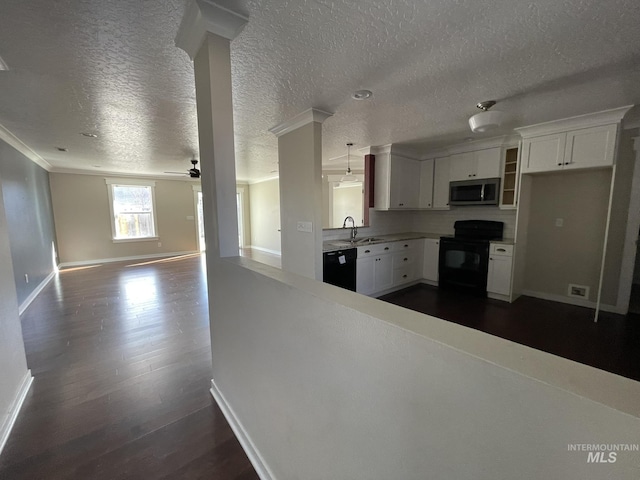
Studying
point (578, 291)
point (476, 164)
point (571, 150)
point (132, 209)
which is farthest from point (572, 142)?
point (132, 209)

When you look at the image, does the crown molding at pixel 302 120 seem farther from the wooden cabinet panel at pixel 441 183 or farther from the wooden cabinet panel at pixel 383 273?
the wooden cabinet panel at pixel 441 183

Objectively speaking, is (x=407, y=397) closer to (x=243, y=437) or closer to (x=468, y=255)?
(x=243, y=437)

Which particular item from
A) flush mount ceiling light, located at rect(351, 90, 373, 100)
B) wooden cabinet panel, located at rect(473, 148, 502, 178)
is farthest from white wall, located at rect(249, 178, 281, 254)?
flush mount ceiling light, located at rect(351, 90, 373, 100)

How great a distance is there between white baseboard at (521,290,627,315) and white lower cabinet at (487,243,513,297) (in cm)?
68

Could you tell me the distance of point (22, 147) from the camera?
4.11 meters

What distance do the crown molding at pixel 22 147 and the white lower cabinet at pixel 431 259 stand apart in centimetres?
617

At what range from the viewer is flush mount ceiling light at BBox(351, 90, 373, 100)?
232 cm

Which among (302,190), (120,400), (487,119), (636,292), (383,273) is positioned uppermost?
(487,119)

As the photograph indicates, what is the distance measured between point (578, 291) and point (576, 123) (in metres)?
2.24

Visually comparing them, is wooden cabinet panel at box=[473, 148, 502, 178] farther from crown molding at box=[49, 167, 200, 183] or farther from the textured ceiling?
crown molding at box=[49, 167, 200, 183]

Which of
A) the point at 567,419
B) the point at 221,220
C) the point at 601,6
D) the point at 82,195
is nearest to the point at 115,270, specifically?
the point at 82,195

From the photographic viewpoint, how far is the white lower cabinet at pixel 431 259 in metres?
4.55

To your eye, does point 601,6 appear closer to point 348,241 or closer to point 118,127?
point 348,241

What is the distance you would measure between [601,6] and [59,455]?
385cm
